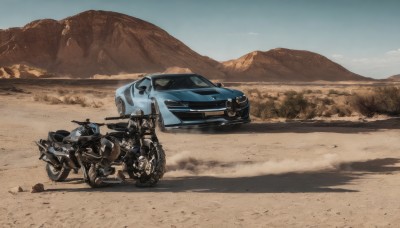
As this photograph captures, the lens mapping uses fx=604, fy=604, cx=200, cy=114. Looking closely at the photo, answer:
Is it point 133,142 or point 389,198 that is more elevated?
point 133,142

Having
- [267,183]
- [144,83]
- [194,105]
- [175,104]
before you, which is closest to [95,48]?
[144,83]

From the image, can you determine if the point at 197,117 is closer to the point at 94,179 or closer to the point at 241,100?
the point at 241,100

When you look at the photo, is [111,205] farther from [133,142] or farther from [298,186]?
[298,186]

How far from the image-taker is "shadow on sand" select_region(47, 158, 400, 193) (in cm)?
823

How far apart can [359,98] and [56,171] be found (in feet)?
51.7

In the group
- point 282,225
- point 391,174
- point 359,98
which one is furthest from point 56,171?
point 359,98

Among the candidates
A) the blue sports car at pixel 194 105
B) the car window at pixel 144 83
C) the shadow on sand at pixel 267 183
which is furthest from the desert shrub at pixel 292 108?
the shadow on sand at pixel 267 183

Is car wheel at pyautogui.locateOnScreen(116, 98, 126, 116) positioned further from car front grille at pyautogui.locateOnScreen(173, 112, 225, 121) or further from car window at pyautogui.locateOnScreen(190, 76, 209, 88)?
car front grille at pyautogui.locateOnScreen(173, 112, 225, 121)

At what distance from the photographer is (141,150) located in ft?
27.6

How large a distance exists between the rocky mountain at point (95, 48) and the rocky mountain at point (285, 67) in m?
5.12

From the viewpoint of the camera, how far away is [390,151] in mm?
12297

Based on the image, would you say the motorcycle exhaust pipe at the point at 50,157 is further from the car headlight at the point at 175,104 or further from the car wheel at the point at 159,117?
the car wheel at the point at 159,117

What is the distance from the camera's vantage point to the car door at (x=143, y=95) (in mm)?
14898

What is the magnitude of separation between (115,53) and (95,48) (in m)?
3.83
